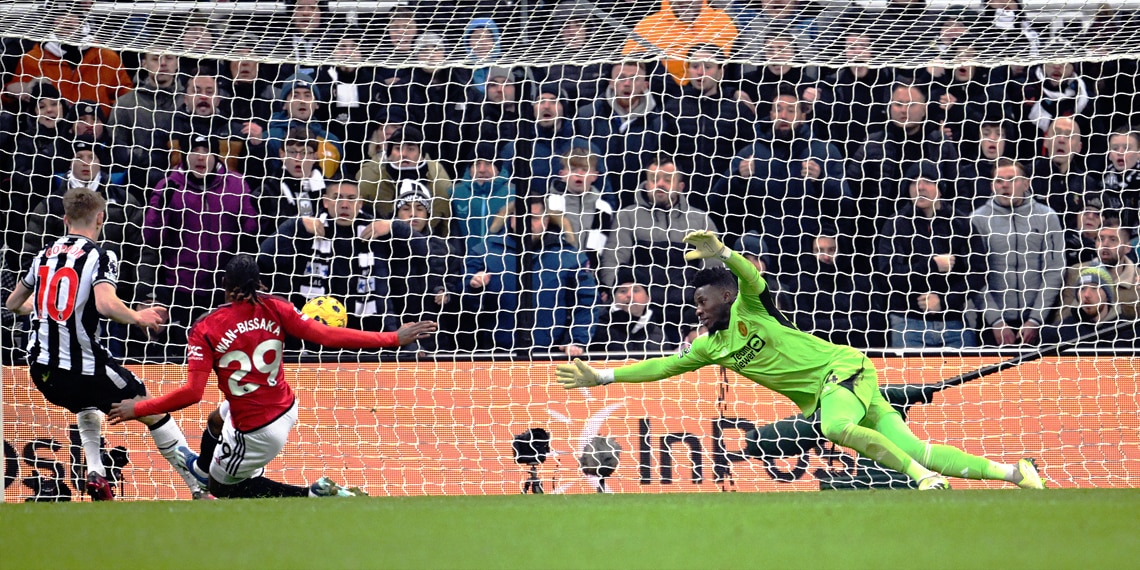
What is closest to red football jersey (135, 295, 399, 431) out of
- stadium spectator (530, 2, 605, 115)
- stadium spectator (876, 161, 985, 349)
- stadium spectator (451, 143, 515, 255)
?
stadium spectator (451, 143, 515, 255)

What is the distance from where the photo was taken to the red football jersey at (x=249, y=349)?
17.6 ft

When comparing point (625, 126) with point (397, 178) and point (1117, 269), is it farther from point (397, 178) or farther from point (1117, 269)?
point (1117, 269)

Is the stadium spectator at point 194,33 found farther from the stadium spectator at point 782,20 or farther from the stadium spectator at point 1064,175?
the stadium spectator at point 1064,175

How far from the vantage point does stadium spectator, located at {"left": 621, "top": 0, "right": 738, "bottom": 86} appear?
594 cm

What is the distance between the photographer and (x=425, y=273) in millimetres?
7254

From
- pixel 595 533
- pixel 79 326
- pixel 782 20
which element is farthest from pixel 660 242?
pixel 595 533

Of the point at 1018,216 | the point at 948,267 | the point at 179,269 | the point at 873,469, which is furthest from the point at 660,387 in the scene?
the point at 179,269

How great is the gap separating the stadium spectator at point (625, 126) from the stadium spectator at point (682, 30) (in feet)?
3.04

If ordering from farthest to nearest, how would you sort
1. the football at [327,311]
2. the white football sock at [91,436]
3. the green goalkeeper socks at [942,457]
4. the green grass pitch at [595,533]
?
the football at [327,311] → the white football sock at [91,436] → the green goalkeeper socks at [942,457] → the green grass pitch at [595,533]

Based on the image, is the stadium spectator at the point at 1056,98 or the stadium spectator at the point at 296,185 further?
the stadium spectator at the point at 1056,98

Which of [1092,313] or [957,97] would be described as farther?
[957,97]

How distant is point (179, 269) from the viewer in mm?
7117

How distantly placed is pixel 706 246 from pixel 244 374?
212 centimetres

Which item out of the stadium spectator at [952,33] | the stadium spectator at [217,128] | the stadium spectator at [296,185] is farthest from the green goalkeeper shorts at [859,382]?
the stadium spectator at [217,128]
